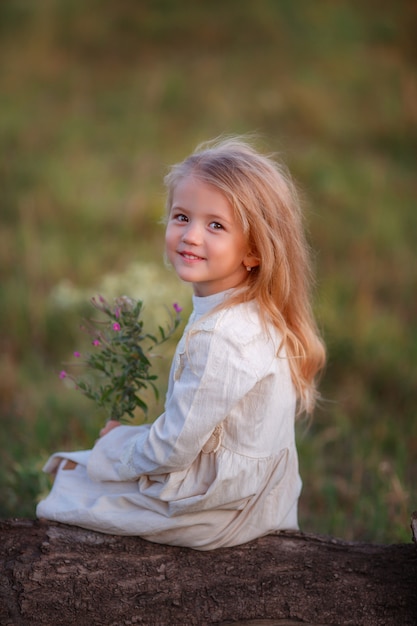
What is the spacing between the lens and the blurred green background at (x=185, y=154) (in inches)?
159

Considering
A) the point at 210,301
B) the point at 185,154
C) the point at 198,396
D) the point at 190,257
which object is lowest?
the point at 198,396

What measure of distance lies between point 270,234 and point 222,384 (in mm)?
462

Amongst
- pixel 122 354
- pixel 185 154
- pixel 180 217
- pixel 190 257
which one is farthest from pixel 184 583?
pixel 185 154

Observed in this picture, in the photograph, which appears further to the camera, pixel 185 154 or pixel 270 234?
pixel 185 154

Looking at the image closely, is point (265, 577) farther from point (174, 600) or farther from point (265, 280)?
point (265, 280)

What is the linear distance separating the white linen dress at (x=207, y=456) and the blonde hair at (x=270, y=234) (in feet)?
0.22

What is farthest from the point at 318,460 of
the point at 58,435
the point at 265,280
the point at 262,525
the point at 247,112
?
the point at 247,112

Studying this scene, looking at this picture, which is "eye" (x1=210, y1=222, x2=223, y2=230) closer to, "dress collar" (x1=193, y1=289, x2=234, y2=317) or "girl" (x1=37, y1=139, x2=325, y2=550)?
"girl" (x1=37, y1=139, x2=325, y2=550)

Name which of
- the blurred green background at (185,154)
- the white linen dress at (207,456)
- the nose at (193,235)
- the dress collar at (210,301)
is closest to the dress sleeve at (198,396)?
the white linen dress at (207,456)

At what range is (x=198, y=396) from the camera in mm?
2037

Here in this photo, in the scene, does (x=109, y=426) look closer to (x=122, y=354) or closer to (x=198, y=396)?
(x=122, y=354)

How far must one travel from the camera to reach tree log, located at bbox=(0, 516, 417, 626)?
2.12m

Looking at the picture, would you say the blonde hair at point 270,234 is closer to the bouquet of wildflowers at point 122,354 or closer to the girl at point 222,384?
the girl at point 222,384

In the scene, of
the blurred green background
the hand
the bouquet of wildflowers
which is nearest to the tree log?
the hand
